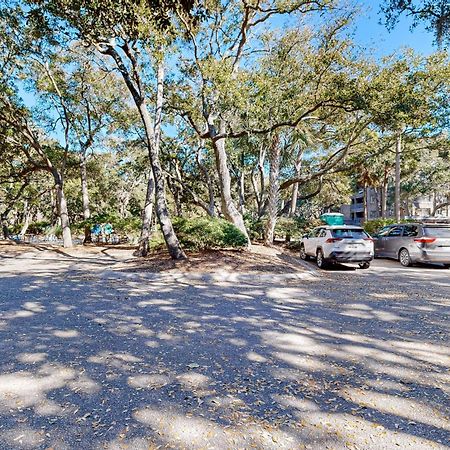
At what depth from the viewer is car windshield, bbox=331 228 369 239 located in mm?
9602

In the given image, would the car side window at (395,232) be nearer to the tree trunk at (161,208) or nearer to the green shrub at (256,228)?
the green shrub at (256,228)

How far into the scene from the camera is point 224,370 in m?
3.10

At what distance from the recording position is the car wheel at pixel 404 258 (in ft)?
34.3

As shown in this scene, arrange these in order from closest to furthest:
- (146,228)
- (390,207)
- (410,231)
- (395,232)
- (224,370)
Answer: (224,370)
(410,231)
(395,232)
(146,228)
(390,207)

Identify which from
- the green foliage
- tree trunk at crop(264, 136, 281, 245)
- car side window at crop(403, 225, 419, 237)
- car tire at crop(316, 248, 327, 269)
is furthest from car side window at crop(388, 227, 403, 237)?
the green foliage

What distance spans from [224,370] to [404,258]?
387 inches

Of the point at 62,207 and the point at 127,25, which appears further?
the point at 62,207

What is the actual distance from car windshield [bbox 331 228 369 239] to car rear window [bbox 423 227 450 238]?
2.18m

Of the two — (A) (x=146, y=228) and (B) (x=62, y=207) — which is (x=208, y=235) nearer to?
(A) (x=146, y=228)

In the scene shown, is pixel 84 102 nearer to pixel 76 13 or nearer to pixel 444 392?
pixel 76 13

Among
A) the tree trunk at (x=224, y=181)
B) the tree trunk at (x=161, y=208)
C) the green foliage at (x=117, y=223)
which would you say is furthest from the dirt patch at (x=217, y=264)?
the green foliage at (x=117, y=223)

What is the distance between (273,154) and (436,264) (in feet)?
27.3

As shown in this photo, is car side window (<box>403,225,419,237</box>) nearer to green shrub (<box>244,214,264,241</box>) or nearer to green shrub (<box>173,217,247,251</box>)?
green shrub (<box>173,217,247,251</box>)

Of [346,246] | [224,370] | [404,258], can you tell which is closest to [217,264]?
[346,246]
